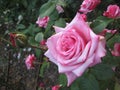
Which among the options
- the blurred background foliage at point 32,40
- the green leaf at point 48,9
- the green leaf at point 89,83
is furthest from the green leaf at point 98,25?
the green leaf at point 48,9

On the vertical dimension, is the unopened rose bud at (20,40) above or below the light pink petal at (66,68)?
above

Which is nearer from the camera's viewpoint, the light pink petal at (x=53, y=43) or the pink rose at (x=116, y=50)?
the light pink petal at (x=53, y=43)

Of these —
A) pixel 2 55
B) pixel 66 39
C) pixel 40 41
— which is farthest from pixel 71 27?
pixel 2 55

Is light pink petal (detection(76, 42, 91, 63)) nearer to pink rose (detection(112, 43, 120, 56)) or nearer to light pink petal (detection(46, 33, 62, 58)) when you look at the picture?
light pink petal (detection(46, 33, 62, 58))

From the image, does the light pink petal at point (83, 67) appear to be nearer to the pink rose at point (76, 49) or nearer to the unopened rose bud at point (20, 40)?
the pink rose at point (76, 49)

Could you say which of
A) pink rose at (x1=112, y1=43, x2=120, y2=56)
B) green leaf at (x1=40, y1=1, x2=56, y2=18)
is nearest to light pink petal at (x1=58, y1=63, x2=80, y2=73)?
pink rose at (x1=112, y1=43, x2=120, y2=56)

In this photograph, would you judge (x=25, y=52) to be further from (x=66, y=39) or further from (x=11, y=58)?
(x=66, y=39)
